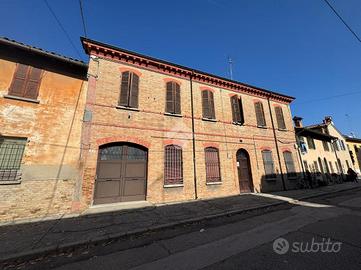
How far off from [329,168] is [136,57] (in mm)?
23339

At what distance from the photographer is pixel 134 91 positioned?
995cm

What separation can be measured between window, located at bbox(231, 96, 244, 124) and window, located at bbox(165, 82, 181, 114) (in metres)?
4.48

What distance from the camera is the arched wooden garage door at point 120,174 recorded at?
832cm

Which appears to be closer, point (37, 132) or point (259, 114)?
point (37, 132)

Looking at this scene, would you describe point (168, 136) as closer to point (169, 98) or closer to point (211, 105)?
point (169, 98)

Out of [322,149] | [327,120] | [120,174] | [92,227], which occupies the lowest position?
[92,227]

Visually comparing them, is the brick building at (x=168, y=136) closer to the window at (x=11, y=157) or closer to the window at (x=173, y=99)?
the window at (x=173, y=99)

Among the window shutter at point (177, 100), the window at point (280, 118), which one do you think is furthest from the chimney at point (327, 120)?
the window shutter at point (177, 100)

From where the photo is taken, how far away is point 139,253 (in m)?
4.21

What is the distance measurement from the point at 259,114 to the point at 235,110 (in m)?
2.61

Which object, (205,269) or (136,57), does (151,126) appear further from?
(205,269)

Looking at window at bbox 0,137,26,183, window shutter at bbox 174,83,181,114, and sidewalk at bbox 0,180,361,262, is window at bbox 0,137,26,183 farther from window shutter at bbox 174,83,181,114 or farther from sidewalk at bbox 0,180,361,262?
window shutter at bbox 174,83,181,114

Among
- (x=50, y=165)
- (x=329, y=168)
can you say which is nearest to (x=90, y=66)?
(x=50, y=165)

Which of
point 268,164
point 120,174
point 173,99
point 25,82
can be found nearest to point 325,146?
point 268,164
